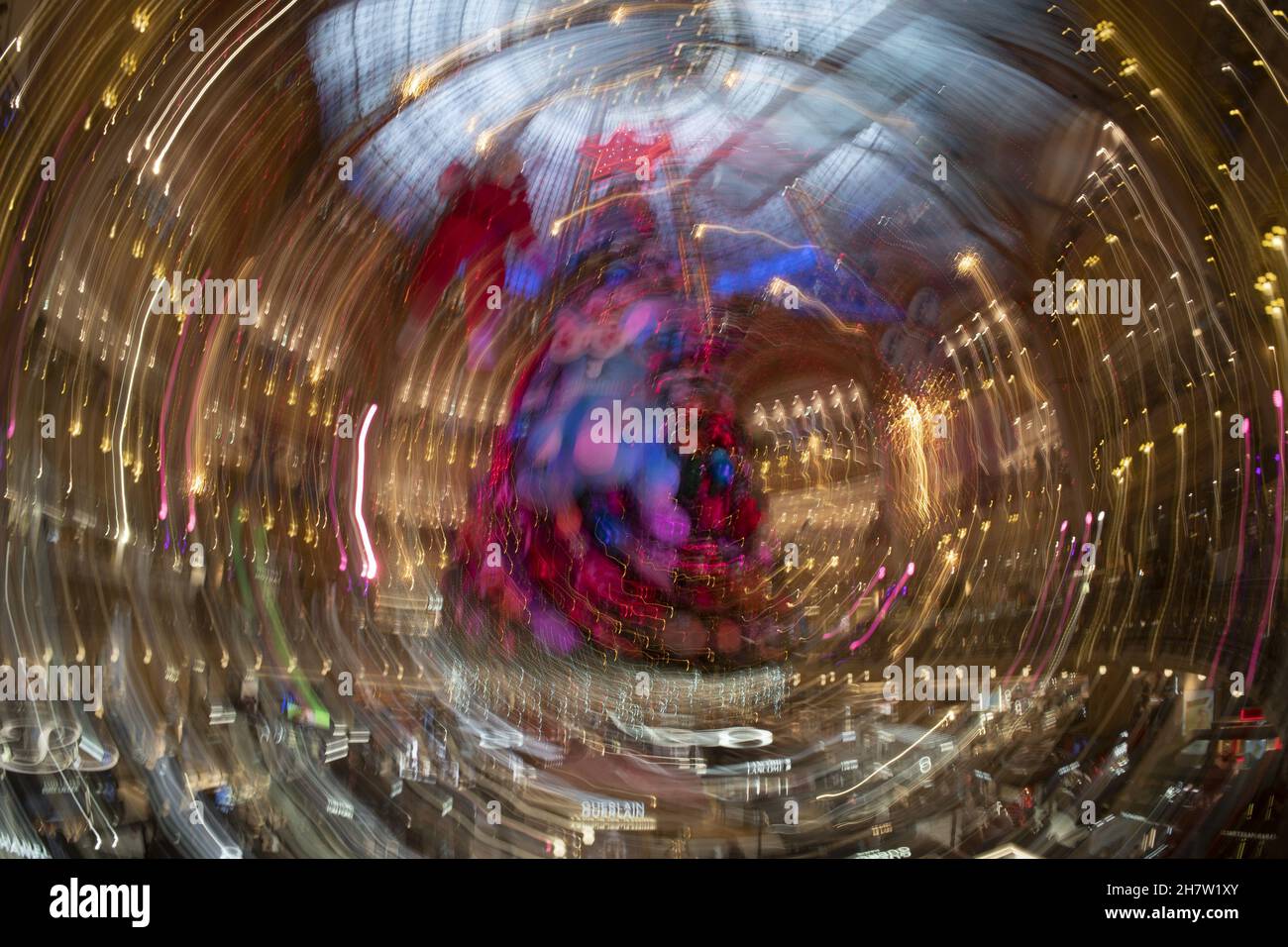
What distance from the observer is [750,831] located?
379 cm

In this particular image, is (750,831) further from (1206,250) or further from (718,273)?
(1206,250)

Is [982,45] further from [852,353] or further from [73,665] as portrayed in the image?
[73,665]

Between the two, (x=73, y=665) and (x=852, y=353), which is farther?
(x=852, y=353)

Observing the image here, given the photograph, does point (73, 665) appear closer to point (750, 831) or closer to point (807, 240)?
point (750, 831)

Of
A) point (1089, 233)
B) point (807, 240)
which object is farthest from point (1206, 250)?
point (807, 240)

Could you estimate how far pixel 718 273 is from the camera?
12.9 ft

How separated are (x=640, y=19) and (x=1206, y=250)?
232 cm

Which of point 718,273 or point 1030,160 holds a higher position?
point 1030,160

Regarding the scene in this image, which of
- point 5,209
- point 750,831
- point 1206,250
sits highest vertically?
point 5,209

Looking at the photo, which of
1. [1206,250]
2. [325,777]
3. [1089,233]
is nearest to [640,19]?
[1089,233]

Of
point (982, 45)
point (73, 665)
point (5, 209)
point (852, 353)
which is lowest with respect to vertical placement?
point (73, 665)
